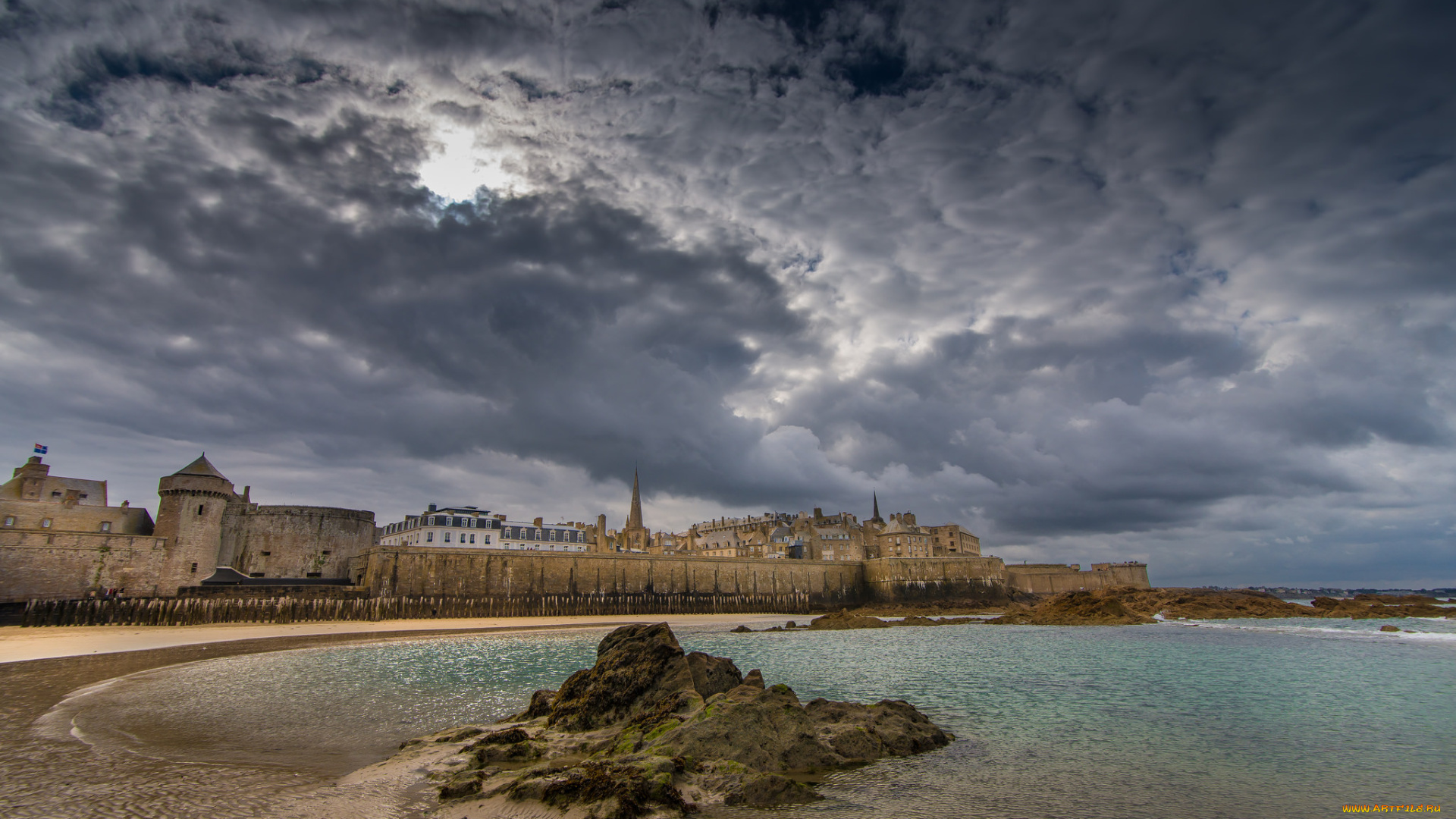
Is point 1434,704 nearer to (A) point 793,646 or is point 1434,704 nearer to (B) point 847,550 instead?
(A) point 793,646

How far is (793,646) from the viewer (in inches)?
1139

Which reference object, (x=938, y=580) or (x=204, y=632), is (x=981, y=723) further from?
(x=938, y=580)

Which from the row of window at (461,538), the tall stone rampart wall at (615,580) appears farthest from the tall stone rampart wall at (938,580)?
the row of window at (461,538)

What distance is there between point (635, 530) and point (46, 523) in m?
65.5

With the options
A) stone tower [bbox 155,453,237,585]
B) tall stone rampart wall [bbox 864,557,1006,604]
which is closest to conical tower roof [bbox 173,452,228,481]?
stone tower [bbox 155,453,237,585]

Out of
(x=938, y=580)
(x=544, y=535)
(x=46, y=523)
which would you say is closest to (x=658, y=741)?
(x=46, y=523)

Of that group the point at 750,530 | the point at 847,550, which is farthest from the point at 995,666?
the point at 750,530

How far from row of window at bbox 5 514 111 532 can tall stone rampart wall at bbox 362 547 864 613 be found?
54.5ft

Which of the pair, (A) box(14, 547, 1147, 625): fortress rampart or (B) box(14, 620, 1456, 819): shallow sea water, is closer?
(B) box(14, 620, 1456, 819): shallow sea water

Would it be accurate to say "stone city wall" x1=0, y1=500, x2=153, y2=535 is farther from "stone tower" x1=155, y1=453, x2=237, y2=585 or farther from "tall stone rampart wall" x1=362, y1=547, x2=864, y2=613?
"tall stone rampart wall" x1=362, y1=547, x2=864, y2=613

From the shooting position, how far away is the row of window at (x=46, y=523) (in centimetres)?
3869

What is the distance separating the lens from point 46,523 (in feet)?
132

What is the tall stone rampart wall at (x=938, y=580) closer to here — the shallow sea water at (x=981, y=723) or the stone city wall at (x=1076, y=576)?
the stone city wall at (x=1076, y=576)

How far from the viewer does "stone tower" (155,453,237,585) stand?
3900 cm
